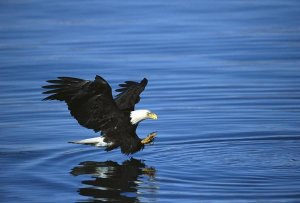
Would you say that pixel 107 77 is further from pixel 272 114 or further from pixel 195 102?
pixel 272 114

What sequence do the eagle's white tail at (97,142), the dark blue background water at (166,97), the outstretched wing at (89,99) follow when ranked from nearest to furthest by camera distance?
the dark blue background water at (166,97) < the outstretched wing at (89,99) < the eagle's white tail at (97,142)

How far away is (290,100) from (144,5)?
917 centimetres

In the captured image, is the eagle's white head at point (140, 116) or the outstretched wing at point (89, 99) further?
the eagle's white head at point (140, 116)

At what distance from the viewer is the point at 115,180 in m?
9.50

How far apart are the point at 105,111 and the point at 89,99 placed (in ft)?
1.12

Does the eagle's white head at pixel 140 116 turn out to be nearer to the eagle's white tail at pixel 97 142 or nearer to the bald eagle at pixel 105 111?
the bald eagle at pixel 105 111

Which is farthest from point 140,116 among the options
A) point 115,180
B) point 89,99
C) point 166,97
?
point 166,97

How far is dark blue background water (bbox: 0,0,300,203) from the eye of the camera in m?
9.22

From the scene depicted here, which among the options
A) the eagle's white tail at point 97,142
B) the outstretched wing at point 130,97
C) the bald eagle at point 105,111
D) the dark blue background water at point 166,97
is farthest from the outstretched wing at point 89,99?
the dark blue background water at point 166,97

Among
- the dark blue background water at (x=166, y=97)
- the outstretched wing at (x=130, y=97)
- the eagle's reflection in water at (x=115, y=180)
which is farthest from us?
the outstretched wing at (x=130, y=97)

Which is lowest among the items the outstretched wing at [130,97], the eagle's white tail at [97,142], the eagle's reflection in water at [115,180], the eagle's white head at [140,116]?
the eagle's reflection in water at [115,180]

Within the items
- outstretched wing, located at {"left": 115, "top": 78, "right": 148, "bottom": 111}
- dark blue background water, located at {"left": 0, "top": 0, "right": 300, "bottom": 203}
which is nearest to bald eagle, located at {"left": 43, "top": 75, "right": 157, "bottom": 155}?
outstretched wing, located at {"left": 115, "top": 78, "right": 148, "bottom": 111}

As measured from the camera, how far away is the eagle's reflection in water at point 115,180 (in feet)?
29.0

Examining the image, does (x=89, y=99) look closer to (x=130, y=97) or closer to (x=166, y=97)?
(x=130, y=97)
